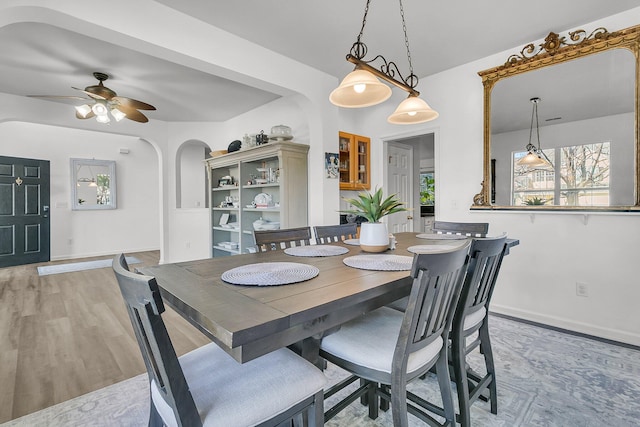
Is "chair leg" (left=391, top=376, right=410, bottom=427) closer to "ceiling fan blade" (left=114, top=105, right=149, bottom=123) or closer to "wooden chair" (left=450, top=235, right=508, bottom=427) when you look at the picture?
"wooden chair" (left=450, top=235, right=508, bottom=427)

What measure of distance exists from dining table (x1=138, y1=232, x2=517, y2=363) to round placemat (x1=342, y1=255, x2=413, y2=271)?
0.04ft

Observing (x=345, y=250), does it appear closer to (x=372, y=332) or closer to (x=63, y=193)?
(x=372, y=332)

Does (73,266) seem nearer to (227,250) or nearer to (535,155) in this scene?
(227,250)

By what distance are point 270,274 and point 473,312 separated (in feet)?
3.40

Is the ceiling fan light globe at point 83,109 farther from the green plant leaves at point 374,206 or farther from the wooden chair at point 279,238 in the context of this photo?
the green plant leaves at point 374,206

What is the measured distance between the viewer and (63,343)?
245 centimetres

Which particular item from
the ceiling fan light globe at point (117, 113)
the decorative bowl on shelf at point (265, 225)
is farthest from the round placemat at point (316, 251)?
the ceiling fan light globe at point (117, 113)

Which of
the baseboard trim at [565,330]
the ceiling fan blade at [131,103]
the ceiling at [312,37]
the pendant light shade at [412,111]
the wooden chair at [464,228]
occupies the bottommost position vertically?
the baseboard trim at [565,330]

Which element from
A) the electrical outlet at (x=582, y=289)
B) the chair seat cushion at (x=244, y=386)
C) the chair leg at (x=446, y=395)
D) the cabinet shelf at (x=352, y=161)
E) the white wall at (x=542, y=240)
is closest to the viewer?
the chair seat cushion at (x=244, y=386)

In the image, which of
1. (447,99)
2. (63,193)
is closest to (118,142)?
(63,193)

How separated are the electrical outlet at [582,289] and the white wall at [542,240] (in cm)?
2

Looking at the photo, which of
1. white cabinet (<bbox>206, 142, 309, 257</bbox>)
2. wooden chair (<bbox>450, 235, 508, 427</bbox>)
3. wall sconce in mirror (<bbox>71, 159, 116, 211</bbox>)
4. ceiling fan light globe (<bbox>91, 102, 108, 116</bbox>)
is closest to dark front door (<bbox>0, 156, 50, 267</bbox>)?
wall sconce in mirror (<bbox>71, 159, 116, 211</bbox>)

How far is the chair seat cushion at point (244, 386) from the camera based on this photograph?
2.90ft

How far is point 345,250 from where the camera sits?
76.4 inches
